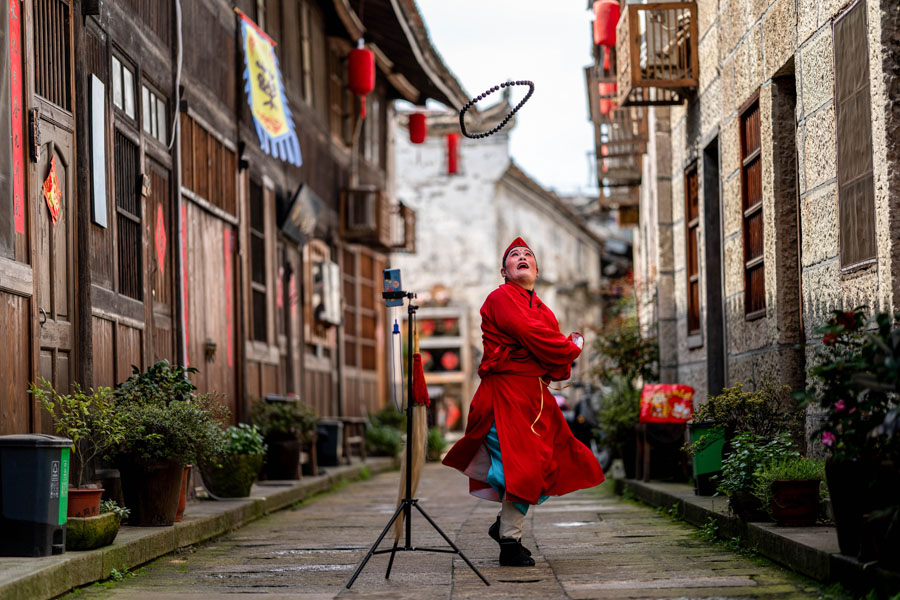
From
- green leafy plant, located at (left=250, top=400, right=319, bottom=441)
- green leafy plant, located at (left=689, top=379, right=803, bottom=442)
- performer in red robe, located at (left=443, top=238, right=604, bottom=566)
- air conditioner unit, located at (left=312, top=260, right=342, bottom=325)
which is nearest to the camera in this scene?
performer in red robe, located at (left=443, top=238, right=604, bottom=566)

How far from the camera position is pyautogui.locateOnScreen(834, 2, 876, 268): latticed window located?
708 cm

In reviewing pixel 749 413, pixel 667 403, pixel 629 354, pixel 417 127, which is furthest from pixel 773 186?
pixel 417 127

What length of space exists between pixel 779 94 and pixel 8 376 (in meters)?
5.60

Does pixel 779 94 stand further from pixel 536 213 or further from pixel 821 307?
pixel 536 213

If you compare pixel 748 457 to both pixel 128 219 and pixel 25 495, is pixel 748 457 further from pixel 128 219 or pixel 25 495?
pixel 128 219

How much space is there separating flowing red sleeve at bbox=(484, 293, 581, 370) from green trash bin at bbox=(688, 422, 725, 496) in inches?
92.7

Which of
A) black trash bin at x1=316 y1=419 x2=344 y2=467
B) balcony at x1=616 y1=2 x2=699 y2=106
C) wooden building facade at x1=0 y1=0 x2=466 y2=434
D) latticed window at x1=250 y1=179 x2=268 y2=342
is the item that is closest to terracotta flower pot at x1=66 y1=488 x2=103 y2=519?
wooden building facade at x1=0 y1=0 x2=466 y2=434

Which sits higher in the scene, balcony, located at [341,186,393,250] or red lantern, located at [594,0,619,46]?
red lantern, located at [594,0,619,46]

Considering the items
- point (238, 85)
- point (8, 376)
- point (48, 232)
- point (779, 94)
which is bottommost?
point (8, 376)

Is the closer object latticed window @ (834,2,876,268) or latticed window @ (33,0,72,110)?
latticed window @ (834,2,876,268)

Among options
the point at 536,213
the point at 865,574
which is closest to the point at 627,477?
the point at 865,574

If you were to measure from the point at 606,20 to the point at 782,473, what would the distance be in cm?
1011

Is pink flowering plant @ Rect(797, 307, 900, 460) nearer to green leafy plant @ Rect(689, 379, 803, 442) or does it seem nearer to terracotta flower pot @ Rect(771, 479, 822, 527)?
terracotta flower pot @ Rect(771, 479, 822, 527)

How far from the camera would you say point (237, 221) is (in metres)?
13.8
